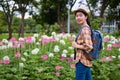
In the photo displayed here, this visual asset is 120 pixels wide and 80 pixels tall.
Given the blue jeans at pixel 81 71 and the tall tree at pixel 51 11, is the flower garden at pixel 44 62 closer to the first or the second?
the blue jeans at pixel 81 71

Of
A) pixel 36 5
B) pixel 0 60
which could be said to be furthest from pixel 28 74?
pixel 36 5

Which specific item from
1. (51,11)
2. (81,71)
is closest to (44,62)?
(81,71)

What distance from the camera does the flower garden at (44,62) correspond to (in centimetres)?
619

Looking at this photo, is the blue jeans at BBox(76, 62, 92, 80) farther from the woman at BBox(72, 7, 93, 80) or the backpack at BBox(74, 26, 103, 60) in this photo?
the backpack at BBox(74, 26, 103, 60)

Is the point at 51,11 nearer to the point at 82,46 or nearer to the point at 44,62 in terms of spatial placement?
the point at 44,62

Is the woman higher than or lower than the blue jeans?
higher

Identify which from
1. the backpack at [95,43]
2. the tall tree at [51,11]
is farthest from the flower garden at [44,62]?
the tall tree at [51,11]

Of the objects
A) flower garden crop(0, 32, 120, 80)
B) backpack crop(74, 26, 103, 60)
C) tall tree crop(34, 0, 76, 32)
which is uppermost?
tall tree crop(34, 0, 76, 32)

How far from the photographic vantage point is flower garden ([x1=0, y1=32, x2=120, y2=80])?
619 centimetres

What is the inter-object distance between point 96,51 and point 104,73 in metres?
2.86

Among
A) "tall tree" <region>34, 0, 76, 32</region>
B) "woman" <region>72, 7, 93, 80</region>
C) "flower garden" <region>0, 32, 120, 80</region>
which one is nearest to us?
"woman" <region>72, 7, 93, 80</region>

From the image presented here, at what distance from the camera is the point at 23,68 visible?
6305 millimetres

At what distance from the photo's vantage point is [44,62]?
6754 millimetres

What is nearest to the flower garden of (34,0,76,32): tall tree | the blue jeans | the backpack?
the blue jeans
